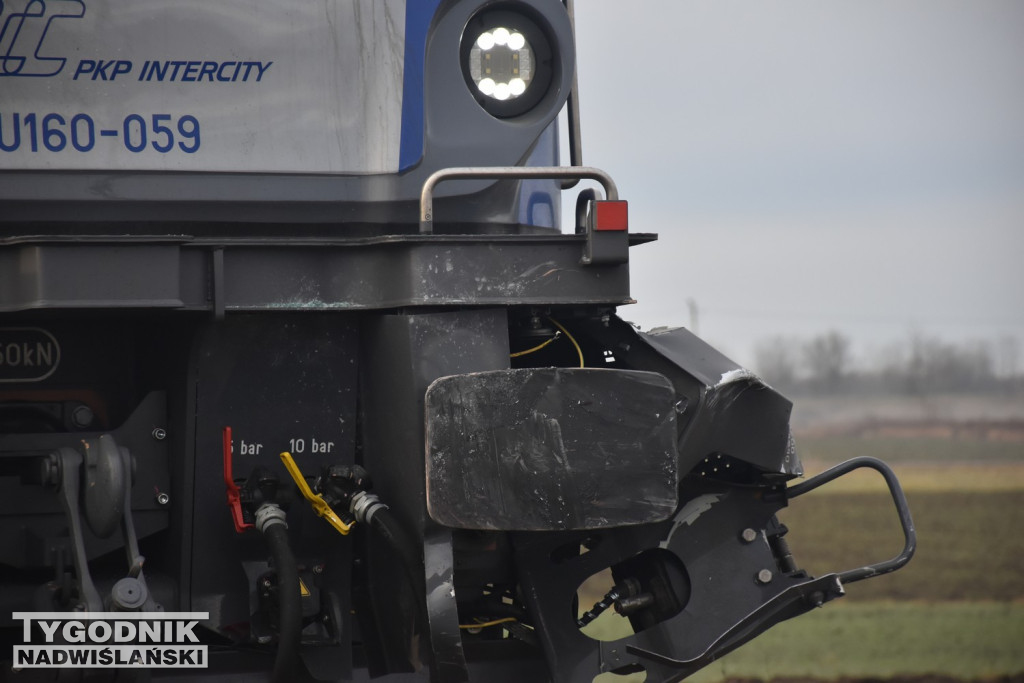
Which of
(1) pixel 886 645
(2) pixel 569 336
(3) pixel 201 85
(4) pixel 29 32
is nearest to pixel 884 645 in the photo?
(1) pixel 886 645

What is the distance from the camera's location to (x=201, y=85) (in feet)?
10.2

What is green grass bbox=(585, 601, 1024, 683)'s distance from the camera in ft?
25.3

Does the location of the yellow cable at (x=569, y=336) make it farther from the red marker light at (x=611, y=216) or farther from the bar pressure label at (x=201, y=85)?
the bar pressure label at (x=201, y=85)

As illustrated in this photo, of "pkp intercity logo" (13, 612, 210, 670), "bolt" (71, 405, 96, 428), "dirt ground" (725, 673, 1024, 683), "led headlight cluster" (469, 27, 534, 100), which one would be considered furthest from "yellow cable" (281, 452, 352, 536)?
"dirt ground" (725, 673, 1024, 683)

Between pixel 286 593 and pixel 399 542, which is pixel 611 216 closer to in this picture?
pixel 399 542

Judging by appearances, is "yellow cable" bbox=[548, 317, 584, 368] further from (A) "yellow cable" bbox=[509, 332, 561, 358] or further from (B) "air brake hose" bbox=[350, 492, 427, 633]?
(B) "air brake hose" bbox=[350, 492, 427, 633]

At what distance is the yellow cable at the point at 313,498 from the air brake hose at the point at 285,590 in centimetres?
11

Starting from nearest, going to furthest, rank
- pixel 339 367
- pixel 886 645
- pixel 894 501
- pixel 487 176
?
1. pixel 487 176
2. pixel 339 367
3. pixel 894 501
4. pixel 886 645

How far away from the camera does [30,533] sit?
3191 mm

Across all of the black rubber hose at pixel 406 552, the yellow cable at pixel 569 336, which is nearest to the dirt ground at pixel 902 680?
the yellow cable at pixel 569 336

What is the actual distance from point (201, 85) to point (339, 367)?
30.1 inches

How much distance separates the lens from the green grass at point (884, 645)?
25.3 ft

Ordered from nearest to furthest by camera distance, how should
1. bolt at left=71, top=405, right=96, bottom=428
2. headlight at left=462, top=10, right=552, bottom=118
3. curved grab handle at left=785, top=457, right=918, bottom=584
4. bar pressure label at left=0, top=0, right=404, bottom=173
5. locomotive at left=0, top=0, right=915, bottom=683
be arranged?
locomotive at left=0, top=0, right=915, bottom=683 < bar pressure label at left=0, top=0, right=404, bottom=173 < headlight at left=462, top=10, right=552, bottom=118 < bolt at left=71, top=405, right=96, bottom=428 < curved grab handle at left=785, top=457, right=918, bottom=584

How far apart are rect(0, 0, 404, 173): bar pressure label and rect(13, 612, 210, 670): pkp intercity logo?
3.49ft
